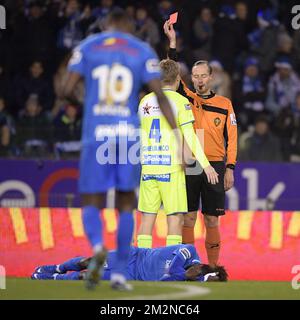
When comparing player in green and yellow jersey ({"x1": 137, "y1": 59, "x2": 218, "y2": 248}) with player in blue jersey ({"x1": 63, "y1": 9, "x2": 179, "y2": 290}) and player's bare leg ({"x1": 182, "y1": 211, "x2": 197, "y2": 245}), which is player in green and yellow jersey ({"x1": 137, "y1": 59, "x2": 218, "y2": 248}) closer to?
player's bare leg ({"x1": 182, "y1": 211, "x2": 197, "y2": 245})

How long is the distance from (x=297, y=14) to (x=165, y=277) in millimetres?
9866

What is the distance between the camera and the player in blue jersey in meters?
7.57

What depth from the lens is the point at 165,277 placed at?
1023 centimetres

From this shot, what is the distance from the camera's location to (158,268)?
33.9 feet

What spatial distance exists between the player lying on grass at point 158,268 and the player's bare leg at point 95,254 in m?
2.39

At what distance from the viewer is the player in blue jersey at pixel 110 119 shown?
298 inches

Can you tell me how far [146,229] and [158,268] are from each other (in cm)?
62

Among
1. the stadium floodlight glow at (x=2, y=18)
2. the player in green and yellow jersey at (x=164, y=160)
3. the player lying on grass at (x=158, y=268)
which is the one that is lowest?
the player lying on grass at (x=158, y=268)

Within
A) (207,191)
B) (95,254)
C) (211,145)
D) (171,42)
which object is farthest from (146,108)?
(95,254)

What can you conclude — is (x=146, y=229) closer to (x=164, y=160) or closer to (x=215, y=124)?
(x=164, y=160)

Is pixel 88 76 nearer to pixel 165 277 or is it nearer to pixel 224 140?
pixel 165 277

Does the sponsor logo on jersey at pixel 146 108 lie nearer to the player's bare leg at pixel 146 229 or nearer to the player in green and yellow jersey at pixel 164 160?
the player in green and yellow jersey at pixel 164 160

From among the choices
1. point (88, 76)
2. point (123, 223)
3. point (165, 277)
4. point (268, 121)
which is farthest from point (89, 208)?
point (268, 121)

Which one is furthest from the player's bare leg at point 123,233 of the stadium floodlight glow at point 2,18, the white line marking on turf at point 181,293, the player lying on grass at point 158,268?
the stadium floodlight glow at point 2,18
